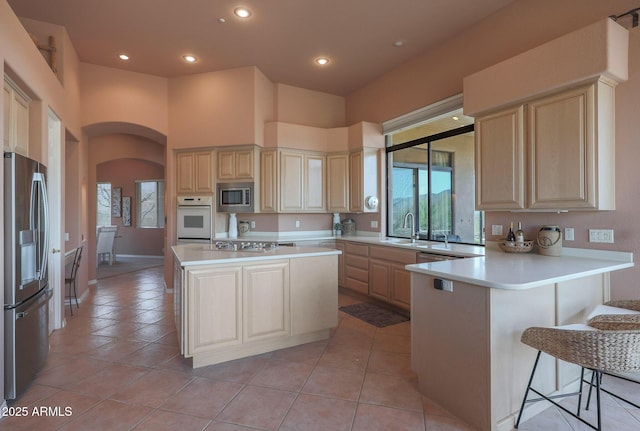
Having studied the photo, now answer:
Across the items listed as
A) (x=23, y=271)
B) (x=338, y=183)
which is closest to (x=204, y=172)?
(x=338, y=183)

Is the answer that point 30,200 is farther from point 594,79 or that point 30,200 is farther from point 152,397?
point 594,79

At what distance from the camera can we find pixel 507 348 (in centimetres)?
186

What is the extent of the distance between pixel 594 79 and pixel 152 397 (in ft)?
12.5

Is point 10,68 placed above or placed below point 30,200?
above

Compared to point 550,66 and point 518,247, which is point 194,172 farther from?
point 550,66

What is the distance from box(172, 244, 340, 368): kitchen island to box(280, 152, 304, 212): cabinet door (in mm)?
1839

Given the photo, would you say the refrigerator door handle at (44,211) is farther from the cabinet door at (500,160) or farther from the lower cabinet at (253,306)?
the cabinet door at (500,160)

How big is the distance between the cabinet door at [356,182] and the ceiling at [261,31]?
1.28 meters

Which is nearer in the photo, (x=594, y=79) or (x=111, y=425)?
(x=111, y=425)

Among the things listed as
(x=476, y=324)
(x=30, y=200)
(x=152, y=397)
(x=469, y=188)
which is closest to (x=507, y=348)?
(x=476, y=324)

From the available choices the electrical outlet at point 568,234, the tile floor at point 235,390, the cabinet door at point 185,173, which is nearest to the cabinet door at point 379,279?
the tile floor at point 235,390

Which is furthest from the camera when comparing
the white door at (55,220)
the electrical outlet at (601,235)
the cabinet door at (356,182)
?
the cabinet door at (356,182)

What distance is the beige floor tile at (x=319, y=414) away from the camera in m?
1.92

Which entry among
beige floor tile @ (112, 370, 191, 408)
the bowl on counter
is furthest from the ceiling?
beige floor tile @ (112, 370, 191, 408)
